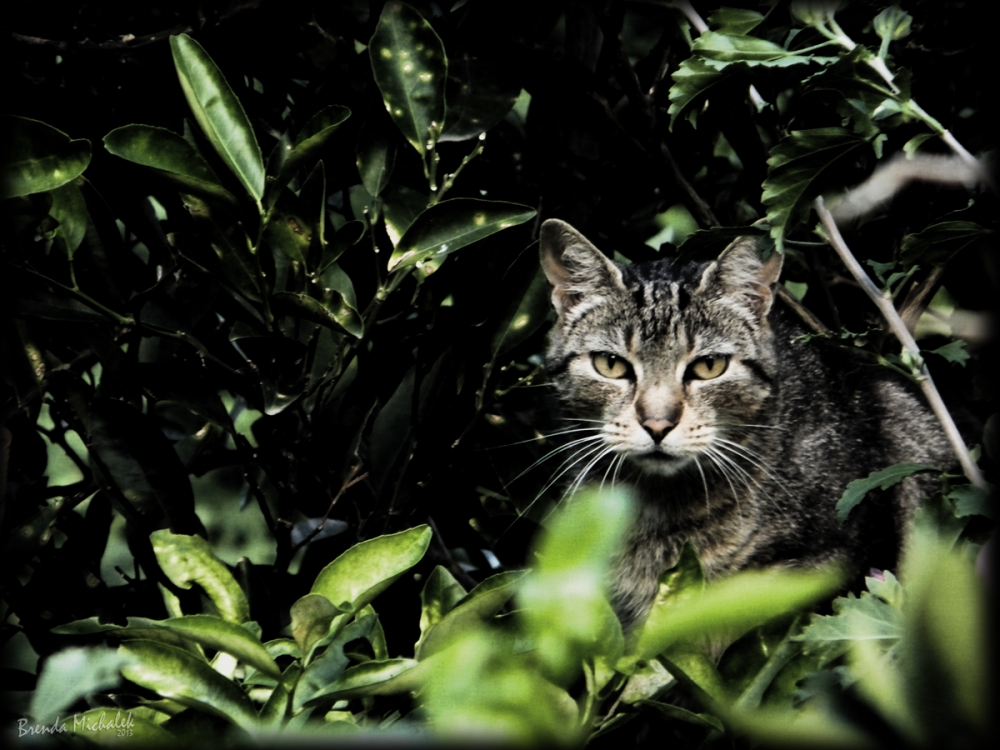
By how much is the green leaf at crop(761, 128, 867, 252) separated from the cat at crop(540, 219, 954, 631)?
0.74 metres

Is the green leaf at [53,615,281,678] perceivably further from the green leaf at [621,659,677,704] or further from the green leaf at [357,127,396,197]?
the green leaf at [357,127,396,197]

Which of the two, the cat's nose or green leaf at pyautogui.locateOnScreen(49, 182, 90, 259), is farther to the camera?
the cat's nose

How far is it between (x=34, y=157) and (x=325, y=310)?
37cm

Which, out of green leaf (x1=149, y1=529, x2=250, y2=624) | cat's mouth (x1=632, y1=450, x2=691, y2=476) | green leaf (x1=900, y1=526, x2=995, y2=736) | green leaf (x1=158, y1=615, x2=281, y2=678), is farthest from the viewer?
cat's mouth (x1=632, y1=450, x2=691, y2=476)

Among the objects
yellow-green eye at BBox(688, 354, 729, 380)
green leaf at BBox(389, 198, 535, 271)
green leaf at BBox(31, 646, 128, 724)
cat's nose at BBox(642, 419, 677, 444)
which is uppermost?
green leaf at BBox(389, 198, 535, 271)

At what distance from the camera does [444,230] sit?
123 cm

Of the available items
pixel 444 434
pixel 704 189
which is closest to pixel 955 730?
pixel 444 434

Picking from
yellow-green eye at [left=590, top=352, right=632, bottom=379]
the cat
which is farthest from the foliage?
yellow-green eye at [left=590, top=352, right=632, bottom=379]

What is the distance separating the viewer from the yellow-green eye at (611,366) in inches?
82.5

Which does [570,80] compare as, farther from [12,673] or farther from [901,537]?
[12,673]

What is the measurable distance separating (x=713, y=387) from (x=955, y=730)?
1780 mm

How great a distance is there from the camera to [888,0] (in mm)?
1214

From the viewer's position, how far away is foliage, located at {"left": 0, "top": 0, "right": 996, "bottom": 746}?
2.85ft

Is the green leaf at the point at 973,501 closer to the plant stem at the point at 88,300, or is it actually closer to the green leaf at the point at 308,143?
the green leaf at the point at 308,143
